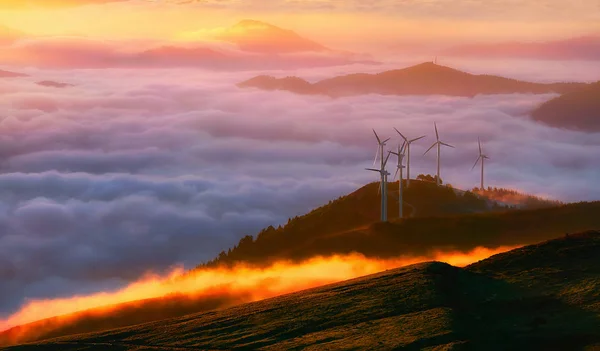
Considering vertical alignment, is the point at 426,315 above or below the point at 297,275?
below

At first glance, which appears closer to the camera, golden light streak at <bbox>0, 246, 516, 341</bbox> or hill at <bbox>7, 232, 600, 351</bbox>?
hill at <bbox>7, 232, 600, 351</bbox>

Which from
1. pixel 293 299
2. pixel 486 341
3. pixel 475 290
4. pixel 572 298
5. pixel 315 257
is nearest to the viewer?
pixel 486 341

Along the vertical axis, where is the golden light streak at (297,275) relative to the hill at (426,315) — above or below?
above

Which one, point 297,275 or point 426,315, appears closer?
point 426,315

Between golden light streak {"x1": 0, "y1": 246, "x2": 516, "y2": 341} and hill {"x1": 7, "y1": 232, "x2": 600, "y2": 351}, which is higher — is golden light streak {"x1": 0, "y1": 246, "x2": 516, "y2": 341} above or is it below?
above

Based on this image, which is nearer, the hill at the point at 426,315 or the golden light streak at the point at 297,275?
the hill at the point at 426,315

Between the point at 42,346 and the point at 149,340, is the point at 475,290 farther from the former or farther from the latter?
the point at 42,346

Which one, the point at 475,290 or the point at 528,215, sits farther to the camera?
the point at 528,215

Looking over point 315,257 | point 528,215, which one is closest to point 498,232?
point 528,215
